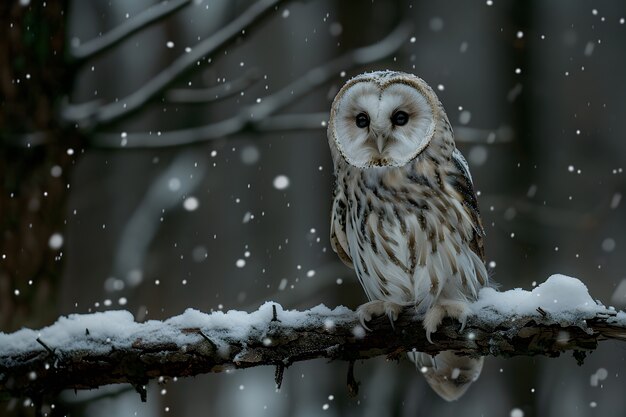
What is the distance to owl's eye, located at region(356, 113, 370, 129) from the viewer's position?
2.18 metres

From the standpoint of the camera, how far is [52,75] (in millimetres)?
2432

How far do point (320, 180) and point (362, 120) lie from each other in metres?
2.04

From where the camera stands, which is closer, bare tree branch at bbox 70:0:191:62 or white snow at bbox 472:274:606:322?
white snow at bbox 472:274:606:322

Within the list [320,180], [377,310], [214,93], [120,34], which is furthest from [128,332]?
[320,180]

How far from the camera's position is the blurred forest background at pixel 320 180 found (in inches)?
145

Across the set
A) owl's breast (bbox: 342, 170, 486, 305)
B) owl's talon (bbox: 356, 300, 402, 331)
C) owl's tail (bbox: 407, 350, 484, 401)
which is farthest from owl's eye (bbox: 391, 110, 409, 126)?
owl's tail (bbox: 407, 350, 484, 401)

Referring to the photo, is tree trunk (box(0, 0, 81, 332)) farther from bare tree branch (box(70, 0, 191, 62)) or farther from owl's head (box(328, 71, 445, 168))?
owl's head (box(328, 71, 445, 168))

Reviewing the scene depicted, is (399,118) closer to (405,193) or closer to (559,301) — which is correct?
(405,193)

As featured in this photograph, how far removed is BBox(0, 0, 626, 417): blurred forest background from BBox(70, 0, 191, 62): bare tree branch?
0.99 ft

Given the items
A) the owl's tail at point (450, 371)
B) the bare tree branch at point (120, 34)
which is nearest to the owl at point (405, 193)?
the owl's tail at point (450, 371)

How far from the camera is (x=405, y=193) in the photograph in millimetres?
2213

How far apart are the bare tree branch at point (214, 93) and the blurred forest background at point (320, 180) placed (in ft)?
0.04

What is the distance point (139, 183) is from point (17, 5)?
1782 mm

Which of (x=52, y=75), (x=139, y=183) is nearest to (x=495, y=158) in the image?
(x=139, y=183)
